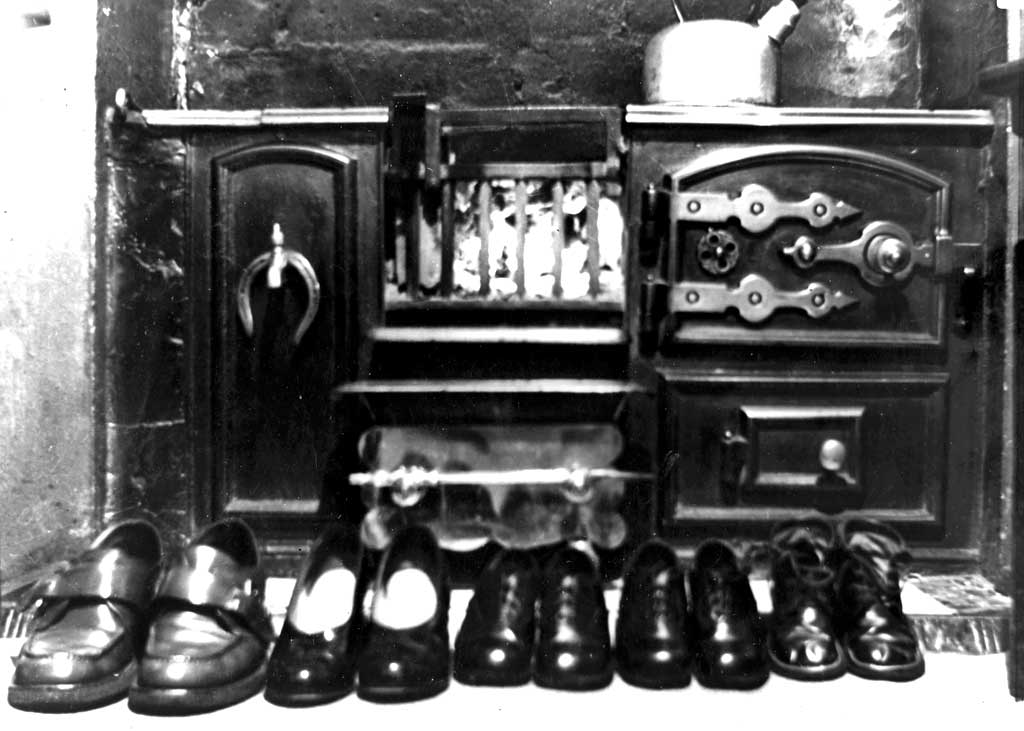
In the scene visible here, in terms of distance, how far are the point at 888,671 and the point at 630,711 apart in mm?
399

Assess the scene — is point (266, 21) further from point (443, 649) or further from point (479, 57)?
point (443, 649)

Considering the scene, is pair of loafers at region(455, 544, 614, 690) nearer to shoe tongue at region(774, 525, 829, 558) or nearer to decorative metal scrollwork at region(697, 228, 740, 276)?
shoe tongue at region(774, 525, 829, 558)

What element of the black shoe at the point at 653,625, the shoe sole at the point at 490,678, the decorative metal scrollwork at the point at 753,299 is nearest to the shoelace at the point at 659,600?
the black shoe at the point at 653,625

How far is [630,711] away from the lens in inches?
45.3

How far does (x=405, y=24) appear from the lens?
1934mm

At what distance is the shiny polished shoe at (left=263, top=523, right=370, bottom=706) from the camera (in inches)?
45.4

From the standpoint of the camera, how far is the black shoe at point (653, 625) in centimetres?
120

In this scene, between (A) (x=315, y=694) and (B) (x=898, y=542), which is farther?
(B) (x=898, y=542)

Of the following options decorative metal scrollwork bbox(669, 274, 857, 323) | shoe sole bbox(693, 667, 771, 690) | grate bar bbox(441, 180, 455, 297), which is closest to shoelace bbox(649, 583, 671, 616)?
shoe sole bbox(693, 667, 771, 690)

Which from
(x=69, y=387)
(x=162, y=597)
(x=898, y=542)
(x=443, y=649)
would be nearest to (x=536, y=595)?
(x=443, y=649)

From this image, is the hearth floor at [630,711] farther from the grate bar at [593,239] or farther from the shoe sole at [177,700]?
the grate bar at [593,239]

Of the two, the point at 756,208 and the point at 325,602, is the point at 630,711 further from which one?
the point at 756,208

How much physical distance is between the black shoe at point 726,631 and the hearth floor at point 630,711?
26 millimetres

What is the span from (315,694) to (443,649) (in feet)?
0.61
